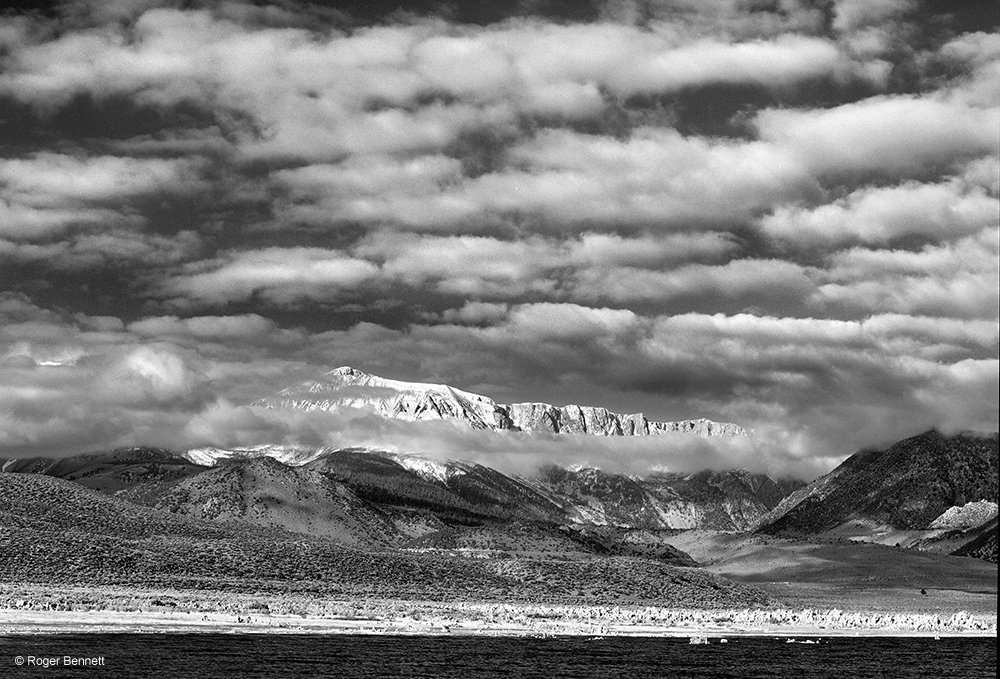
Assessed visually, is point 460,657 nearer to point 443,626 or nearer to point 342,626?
point 342,626

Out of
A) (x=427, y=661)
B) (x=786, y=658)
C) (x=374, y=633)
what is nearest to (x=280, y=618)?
(x=374, y=633)

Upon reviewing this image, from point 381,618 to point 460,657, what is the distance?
37.7 m

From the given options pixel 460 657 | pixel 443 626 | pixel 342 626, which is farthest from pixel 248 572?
pixel 460 657

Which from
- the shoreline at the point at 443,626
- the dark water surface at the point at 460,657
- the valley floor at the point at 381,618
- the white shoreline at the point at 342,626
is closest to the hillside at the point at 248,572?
the valley floor at the point at 381,618

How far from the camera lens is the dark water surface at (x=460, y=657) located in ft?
299

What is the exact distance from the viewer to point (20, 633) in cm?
10644

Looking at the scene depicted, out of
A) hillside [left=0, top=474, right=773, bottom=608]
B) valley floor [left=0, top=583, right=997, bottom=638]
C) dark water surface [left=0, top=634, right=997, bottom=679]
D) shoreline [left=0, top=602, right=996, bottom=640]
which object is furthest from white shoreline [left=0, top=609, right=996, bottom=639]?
hillside [left=0, top=474, right=773, bottom=608]

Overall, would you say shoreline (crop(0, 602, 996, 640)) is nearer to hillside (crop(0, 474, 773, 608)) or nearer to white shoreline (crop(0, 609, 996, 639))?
white shoreline (crop(0, 609, 996, 639))

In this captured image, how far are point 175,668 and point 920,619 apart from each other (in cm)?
12442

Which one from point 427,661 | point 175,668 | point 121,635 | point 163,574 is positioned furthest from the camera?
point 163,574

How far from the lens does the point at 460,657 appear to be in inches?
4149

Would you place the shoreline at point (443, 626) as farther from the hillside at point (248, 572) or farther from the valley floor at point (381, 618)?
the hillside at point (248, 572)

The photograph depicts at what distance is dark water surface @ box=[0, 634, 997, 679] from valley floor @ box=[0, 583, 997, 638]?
7.70 metres

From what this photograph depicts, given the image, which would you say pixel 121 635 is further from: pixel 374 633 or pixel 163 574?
pixel 163 574
